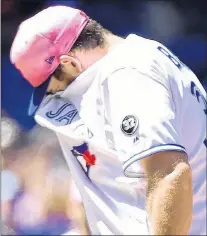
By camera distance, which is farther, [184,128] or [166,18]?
[166,18]

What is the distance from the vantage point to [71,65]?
5.31 feet

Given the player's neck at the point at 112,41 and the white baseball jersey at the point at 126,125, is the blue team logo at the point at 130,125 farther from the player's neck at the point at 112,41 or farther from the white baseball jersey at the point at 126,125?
the player's neck at the point at 112,41

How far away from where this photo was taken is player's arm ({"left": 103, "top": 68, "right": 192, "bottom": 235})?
4.59ft

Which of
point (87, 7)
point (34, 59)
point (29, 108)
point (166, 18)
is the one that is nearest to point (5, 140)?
point (29, 108)

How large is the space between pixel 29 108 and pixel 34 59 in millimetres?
127

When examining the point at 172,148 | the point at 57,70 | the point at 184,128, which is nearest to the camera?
the point at 172,148

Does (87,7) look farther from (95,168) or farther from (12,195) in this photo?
(12,195)

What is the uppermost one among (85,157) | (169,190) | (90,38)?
(90,38)

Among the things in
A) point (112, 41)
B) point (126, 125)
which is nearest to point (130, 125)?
point (126, 125)

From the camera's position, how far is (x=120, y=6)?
1.65 meters

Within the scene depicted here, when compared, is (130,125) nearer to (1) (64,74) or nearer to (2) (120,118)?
(2) (120,118)

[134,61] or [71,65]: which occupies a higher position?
[134,61]

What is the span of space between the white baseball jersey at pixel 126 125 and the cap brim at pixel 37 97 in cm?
2

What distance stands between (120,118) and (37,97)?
28 cm
